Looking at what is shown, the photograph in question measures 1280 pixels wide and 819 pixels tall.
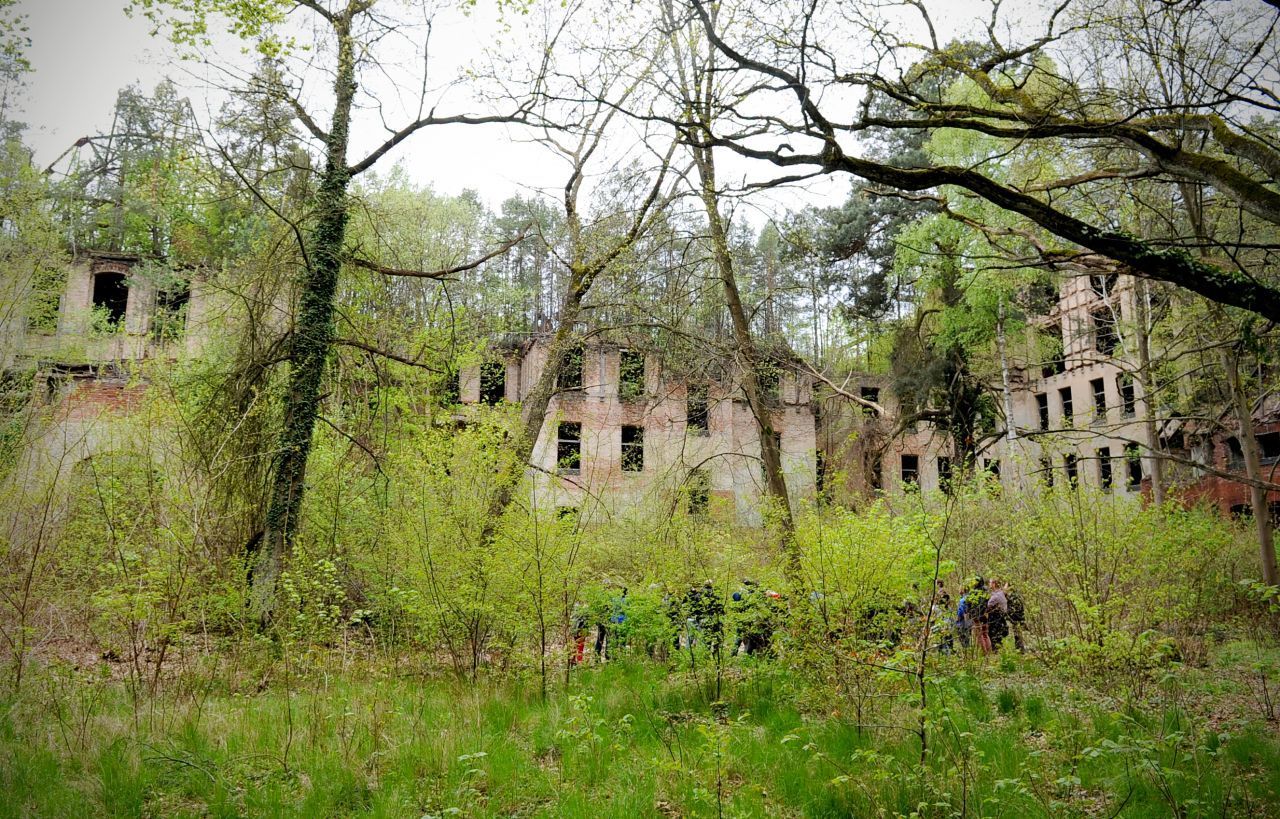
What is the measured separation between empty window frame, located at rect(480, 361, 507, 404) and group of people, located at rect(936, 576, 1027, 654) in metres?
17.5

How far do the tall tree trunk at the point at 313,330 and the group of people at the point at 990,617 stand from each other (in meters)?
8.86

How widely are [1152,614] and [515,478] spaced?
782 cm

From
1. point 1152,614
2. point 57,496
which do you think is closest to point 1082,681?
point 1152,614

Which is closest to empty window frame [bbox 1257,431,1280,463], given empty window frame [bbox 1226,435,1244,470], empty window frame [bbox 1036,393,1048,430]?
empty window frame [bbox 1226,435,1244,470]

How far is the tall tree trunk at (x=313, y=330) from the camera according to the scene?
1037 centimetres

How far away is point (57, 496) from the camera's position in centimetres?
912

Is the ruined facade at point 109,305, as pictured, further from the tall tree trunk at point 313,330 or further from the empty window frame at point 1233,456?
the empty window frame at point 1233,456

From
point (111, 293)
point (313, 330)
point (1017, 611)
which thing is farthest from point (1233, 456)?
point (111, 293)

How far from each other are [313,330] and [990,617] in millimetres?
10976

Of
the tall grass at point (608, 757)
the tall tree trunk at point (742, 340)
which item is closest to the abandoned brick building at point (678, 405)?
the tall tree trunk at point (742, 340)

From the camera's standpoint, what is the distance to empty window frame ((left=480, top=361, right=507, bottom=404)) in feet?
86.5

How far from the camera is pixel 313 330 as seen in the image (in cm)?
1100

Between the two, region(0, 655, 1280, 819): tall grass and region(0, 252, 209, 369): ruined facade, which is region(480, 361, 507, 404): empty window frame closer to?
region(0, 252, 209, 369): ruined facade

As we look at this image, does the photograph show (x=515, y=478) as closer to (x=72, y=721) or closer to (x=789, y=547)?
(x=789, y=547)
